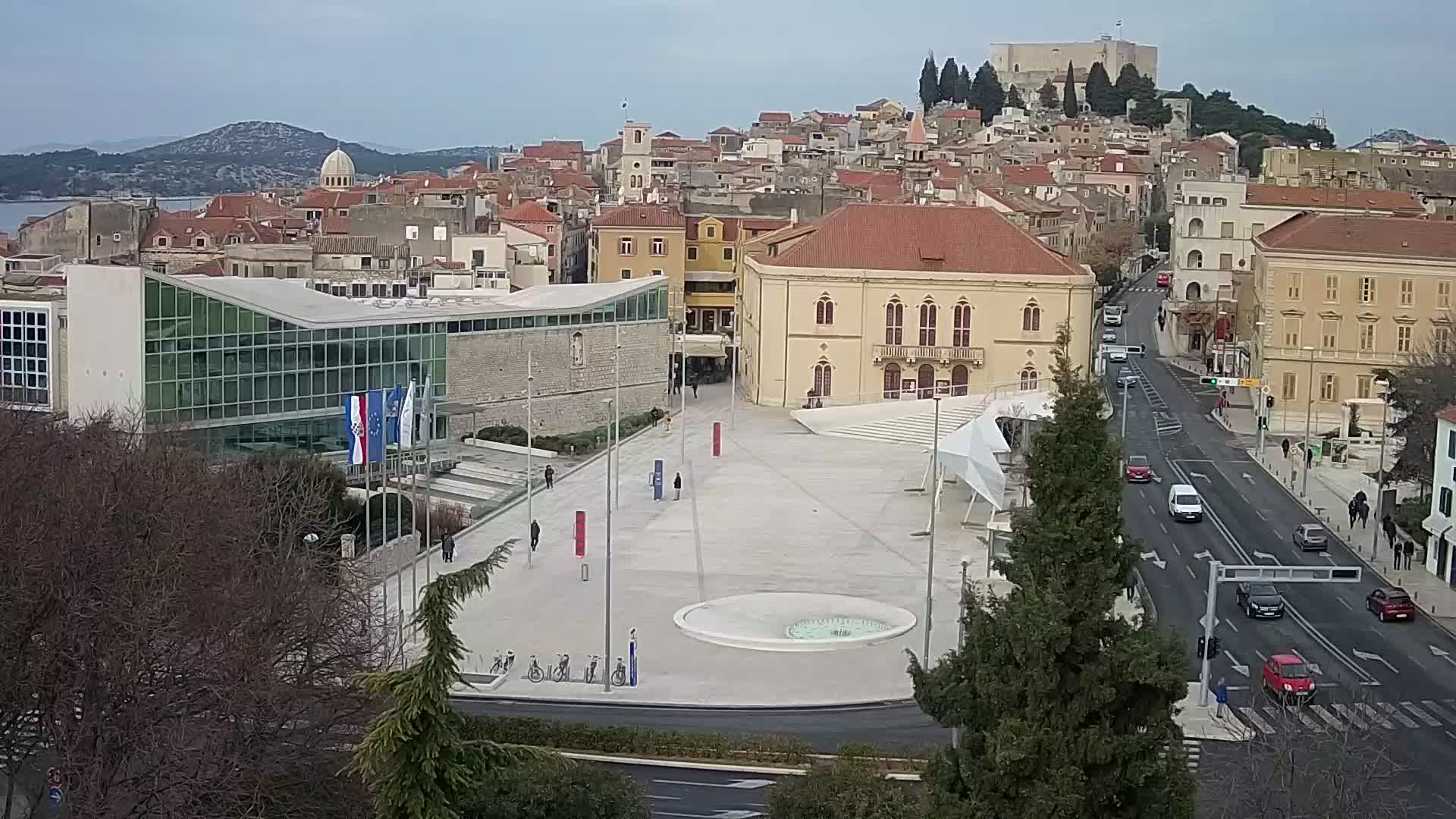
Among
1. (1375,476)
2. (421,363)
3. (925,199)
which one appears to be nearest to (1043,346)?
(1375,476)

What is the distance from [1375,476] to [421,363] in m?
24.2

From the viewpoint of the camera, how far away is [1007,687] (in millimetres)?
15055

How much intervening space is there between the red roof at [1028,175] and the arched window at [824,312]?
4743 cm

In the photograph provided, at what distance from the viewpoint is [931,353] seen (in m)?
58.4

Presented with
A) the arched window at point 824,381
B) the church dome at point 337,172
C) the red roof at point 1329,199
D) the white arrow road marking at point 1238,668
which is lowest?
the white arrow road marking at point 1238,668

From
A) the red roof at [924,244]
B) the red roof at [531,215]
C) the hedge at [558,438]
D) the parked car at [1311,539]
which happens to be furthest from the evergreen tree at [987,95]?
the parked car at [1311,539]

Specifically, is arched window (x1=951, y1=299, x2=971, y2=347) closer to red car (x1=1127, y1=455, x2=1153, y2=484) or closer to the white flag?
red car (x1=1127, y1=455, x2=1153, y2=484)

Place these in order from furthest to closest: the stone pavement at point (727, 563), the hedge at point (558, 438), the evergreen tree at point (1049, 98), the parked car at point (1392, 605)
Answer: the evergreen tree at point (1049, 98) → the hedge at point (558, 438) → the parked car at point (1392, 605) → the stone pavement at point (727, 563)

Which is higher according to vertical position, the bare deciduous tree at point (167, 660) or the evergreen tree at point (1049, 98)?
the evergreen tree at point (1049, 98)

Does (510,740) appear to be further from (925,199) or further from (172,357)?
(925,199)

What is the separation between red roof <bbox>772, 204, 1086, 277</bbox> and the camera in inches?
2297

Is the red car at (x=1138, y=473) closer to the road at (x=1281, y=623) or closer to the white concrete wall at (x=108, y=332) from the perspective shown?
the road at (x=1281, y=623)

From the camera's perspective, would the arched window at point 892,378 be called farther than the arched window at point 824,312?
No

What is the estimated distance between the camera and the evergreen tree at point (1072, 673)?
14.7m
